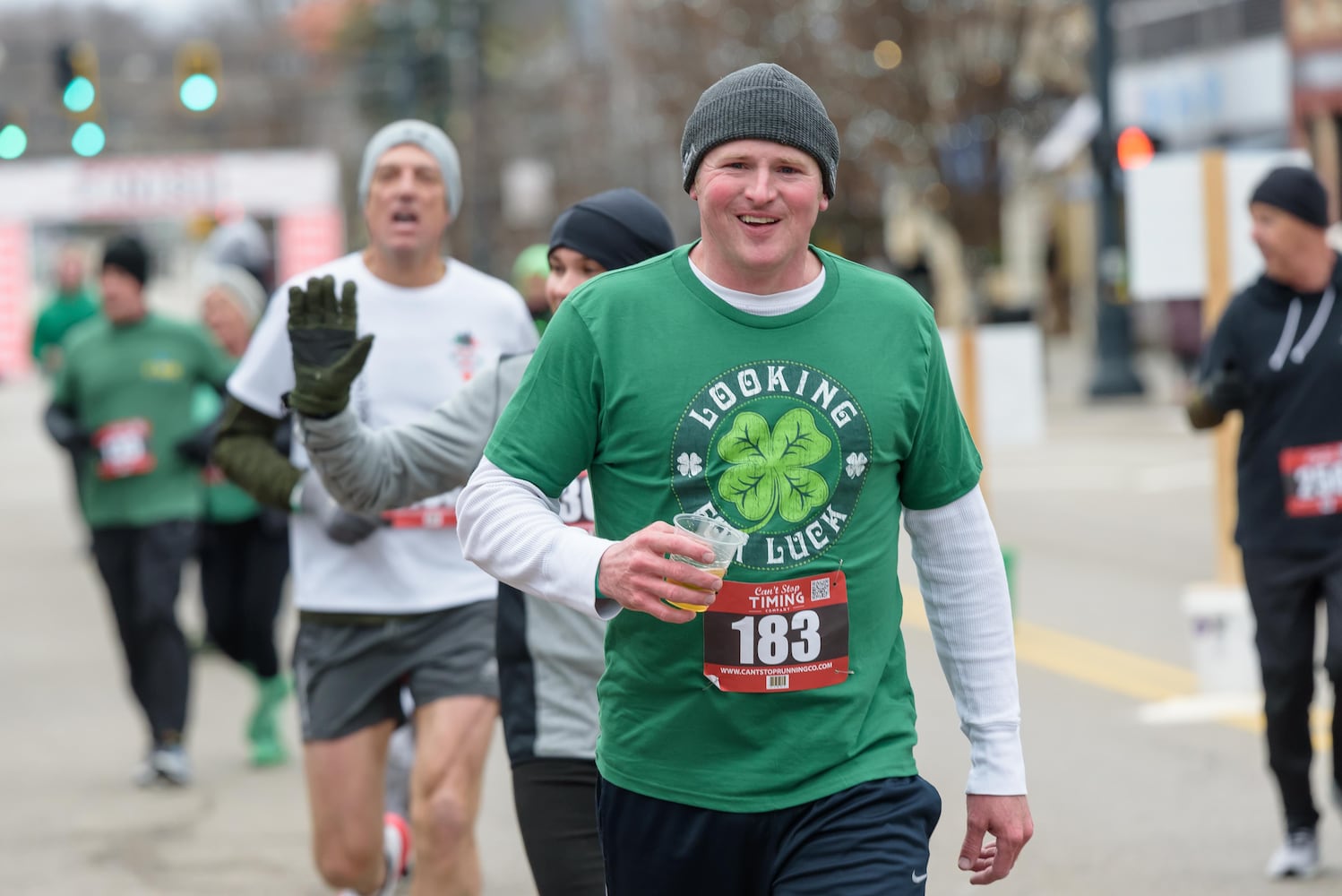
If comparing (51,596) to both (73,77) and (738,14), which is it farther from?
(738,14)

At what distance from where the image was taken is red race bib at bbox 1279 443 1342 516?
6.35 m

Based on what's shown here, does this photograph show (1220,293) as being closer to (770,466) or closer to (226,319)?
(226,319)

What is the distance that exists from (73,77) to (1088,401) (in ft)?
40.3

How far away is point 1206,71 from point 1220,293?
26.9 metres

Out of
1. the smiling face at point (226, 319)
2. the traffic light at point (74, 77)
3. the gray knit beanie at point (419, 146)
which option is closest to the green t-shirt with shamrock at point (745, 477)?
the gray knit beanie at point (419, 146)

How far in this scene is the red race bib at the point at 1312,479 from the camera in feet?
20.8

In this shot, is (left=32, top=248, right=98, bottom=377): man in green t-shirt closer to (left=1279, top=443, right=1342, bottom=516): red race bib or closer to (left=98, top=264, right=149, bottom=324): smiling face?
(left=98, top=264, right=149, bottom=324): smiling face

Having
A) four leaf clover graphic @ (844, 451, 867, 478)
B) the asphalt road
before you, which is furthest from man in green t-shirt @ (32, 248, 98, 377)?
four leaf clover graphic @ (844, 451, 867, 478)

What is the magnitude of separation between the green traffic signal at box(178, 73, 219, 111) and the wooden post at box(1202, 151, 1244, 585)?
1623 centimetres

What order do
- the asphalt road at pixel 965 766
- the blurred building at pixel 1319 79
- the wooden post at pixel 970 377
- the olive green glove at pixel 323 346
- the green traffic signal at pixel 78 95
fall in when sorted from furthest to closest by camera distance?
the blurred building at pixel 1319 79 → the green traffic signal at pixel 78 95 → the wooden post at pixel 970 377 → the asphalt road at pixel 965 766 → the olive green glove at pixel 323 346

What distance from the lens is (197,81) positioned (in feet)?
78.2

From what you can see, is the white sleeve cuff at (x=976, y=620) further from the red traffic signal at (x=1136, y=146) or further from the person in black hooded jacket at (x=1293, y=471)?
the red traffic signal at (x=1136, y=146)

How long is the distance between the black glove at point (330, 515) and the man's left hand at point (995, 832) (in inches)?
84.7

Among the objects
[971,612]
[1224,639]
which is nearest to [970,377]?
[1224,639]
